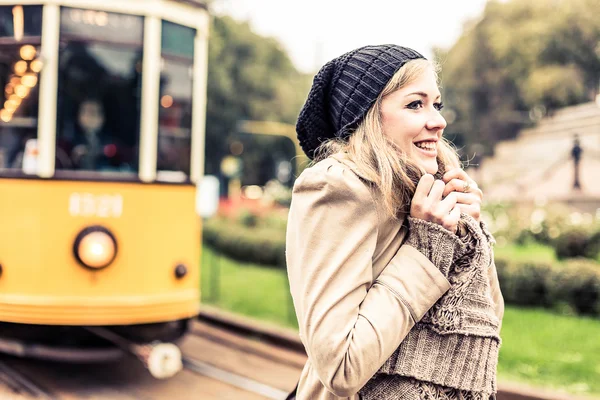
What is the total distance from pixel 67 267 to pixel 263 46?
1151 inches

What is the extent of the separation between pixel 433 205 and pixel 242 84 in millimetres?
30917

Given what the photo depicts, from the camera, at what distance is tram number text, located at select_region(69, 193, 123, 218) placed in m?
5.04

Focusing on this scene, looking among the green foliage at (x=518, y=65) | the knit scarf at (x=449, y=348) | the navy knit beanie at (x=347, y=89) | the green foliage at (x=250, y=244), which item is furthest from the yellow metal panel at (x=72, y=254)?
the green foliage at (x=250, y=244)

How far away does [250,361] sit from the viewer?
21.2ft

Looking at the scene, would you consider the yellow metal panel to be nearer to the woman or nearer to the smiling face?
the woman

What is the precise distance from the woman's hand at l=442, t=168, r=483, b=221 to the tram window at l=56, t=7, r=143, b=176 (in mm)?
4087

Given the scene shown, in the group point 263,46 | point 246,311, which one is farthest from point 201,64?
point 263,46

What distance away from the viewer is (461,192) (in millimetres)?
1520

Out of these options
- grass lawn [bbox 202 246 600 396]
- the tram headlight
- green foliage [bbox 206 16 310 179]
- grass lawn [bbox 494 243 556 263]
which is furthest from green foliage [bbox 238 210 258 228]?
the tram headlight

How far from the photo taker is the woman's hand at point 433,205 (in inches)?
56.2

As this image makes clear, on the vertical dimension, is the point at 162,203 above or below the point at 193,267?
above

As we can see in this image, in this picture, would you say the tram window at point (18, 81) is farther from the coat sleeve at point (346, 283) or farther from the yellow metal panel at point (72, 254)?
the coat sleeve at point (346, 283)

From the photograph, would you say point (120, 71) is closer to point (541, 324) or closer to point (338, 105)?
point (338, 105)

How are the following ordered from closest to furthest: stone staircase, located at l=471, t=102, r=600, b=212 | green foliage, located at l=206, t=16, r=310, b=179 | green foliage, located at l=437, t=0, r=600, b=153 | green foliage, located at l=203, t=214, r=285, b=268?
stone staircase, located at l=471, t=102, r=600, b=212, green foliage, located at l=437, t=0, r=600, b=153, green foliage, located at l=203, t=214, r=285, b=268, green foliage, located at l=206, t=16, r=310, b=179
